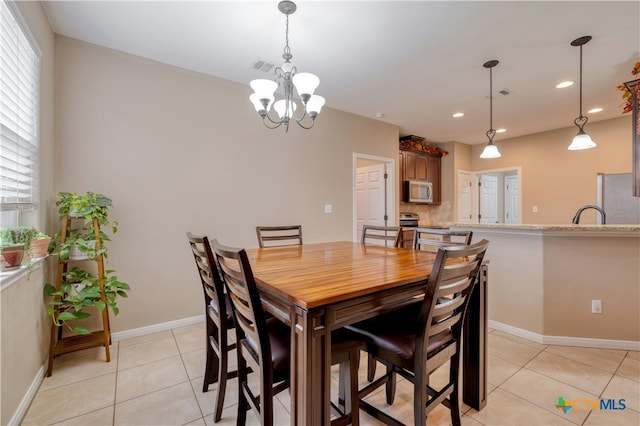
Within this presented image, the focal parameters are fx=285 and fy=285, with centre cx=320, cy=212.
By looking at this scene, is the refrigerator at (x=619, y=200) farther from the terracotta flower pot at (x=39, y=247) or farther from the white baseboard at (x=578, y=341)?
the terracotta flower pot at (x=39, y=247)

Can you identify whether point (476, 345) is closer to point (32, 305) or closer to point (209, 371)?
point (209, 371)

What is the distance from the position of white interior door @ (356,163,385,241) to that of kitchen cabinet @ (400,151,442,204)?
59cm

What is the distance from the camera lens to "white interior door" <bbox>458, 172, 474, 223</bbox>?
592cm

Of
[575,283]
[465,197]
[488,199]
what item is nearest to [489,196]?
[488,199]

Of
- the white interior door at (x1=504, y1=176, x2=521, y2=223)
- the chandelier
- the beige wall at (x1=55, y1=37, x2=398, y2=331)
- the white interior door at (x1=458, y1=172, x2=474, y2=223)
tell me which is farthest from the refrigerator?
the chandelier

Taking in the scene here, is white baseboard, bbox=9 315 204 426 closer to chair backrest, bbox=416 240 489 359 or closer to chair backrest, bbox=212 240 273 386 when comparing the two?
chair backrest, bbox=212 240 273 386

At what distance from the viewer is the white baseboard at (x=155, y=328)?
2555 millimetres

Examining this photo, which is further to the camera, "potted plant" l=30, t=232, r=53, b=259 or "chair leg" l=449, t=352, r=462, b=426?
"potted plant" l=30, t=232, r=53, b=259

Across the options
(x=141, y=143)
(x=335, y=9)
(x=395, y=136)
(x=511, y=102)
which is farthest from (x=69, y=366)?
(x=511, y=102)

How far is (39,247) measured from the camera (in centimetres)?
176

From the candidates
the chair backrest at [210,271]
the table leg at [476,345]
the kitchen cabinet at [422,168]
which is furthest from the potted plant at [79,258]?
the kitchen cabinet at [422,168]

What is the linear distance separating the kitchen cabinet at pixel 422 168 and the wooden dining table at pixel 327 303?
145 inches

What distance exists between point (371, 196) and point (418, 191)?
103cm

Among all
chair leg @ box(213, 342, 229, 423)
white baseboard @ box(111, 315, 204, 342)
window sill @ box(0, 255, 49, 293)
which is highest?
window sill @ box(0, 255, 49, 293)
